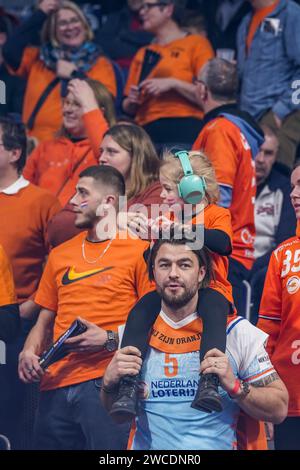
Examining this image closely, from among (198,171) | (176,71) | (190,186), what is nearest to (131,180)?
(198,171)

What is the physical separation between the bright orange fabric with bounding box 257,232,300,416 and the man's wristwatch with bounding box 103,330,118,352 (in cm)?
70

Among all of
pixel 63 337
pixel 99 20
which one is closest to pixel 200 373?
pixel 63 337

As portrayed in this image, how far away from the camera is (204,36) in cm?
841

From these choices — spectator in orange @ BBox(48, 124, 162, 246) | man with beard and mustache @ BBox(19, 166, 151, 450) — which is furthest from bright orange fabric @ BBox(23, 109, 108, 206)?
man with beard and mustache @ BBox(19, 166, 151, 450)

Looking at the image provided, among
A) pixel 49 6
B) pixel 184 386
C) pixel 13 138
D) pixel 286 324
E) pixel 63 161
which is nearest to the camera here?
pixel 184 386

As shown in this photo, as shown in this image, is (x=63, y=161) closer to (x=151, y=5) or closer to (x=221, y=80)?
(x=221, y=80)

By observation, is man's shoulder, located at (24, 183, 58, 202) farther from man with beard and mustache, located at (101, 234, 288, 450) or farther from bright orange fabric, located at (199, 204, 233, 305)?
man with beard and mustache, located at (101, 234, 288, 450)

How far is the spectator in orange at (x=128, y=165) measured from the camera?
20.7 feet

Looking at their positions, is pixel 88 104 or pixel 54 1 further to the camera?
pixel 54 1

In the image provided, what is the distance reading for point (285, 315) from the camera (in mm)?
5293

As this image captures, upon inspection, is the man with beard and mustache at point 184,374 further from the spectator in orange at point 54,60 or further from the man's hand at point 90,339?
the spectator in orange at point 54,60

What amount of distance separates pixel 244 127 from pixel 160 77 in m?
1.40

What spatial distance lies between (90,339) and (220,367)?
0.94 m

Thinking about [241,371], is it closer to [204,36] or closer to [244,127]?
[244,127]
